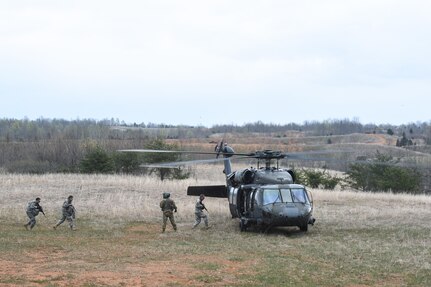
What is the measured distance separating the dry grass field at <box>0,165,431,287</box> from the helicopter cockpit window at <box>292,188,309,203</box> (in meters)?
1.12

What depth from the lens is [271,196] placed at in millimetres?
18047

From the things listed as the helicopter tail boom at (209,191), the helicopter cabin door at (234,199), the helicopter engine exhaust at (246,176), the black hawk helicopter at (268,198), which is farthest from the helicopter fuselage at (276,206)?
the helicopter tail boom at (209,191)

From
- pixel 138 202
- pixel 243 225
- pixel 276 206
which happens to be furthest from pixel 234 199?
pixel 138 202

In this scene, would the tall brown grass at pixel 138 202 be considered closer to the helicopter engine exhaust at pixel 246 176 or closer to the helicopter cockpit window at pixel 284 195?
the helicopter cockpit window at pixel 284 195

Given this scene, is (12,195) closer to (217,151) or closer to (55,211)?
(55,211)

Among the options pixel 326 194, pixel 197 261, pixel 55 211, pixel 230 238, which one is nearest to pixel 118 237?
pixel 230 238

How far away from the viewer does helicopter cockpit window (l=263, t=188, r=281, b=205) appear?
1792 centimetres

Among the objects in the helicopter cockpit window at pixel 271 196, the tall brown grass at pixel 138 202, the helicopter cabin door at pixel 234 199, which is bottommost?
the tall brown grass at pixel 138 202

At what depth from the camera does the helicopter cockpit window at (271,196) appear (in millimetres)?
17925

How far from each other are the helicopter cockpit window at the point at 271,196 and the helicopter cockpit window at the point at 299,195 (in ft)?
1.65

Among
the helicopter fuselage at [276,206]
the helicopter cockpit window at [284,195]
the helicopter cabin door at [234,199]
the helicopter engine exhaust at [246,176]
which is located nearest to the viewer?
the helicopter fuselage at [276,206]

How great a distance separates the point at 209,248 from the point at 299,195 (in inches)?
165

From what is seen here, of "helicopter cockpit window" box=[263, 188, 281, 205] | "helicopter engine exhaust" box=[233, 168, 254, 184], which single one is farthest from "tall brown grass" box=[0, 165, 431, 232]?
"helicopter cockpit window" box=[263, 188, 281, 205]

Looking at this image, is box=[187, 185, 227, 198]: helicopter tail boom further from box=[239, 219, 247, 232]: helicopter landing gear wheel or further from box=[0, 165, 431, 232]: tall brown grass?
box=[239, 219, 247, 232]: helicopter landing gear wheel
